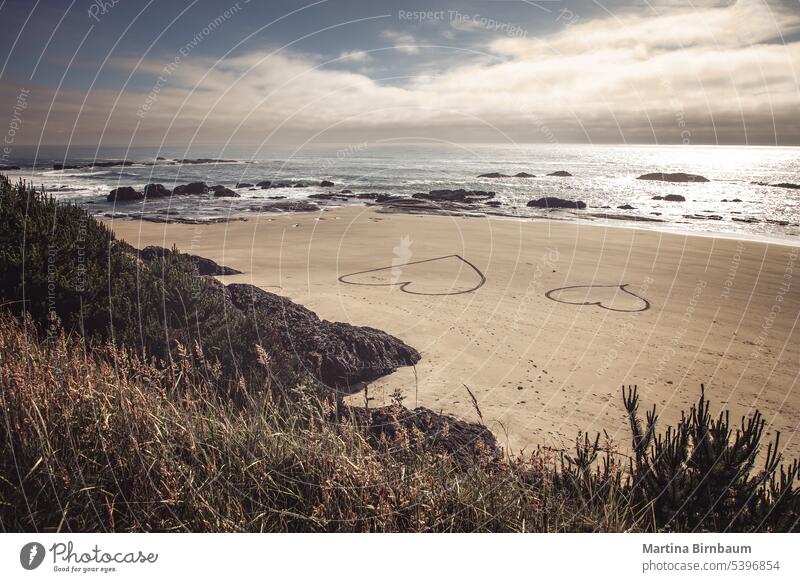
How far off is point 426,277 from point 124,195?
2716 centimetres

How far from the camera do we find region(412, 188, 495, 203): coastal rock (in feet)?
107

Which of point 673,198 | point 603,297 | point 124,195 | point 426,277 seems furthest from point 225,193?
point 673,198

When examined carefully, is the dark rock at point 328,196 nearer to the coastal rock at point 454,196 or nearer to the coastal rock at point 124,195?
the coastal rock at point 454,196

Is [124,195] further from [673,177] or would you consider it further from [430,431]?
[673,177]

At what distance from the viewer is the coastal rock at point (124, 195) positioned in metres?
29.4

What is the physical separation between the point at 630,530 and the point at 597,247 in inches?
655

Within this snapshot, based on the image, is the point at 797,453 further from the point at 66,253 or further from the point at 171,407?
the point at 66,253

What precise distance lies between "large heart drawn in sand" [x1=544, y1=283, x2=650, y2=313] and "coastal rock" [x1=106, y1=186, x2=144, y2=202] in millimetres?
27793

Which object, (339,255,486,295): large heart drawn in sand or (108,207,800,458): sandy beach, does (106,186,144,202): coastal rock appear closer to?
(108,207,800,458): sandy beach

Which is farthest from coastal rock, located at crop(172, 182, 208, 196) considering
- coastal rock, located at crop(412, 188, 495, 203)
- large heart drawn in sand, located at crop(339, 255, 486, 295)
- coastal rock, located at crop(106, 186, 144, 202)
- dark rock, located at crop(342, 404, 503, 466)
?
dark rock, located at crop(342, 404, 503, 466)
